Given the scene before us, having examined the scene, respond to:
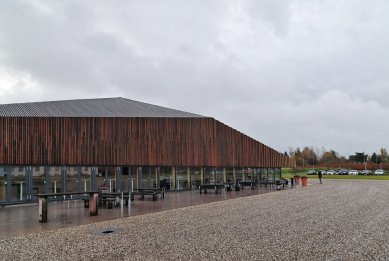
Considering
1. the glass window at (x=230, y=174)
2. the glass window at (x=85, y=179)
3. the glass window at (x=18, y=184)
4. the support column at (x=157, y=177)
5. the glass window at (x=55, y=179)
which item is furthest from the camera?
the glass window at (x=230, y=174)

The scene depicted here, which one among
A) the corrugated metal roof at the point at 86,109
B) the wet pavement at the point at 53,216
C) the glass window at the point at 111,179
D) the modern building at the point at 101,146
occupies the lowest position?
the wet pavement at the point at 53,216

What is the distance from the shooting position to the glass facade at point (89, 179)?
17.4m

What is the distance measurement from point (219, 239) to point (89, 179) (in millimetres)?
12577

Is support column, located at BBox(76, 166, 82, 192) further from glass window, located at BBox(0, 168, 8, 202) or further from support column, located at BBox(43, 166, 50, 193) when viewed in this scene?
glass window, located at BBox(0, 168, 8, 202)

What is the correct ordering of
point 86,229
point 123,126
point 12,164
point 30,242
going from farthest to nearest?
point 123,126, point 12,164, point 86,229, point 30,242

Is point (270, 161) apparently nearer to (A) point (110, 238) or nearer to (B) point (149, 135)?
(B) point (149, 135)

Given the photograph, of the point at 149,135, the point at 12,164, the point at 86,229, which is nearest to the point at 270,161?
the point at 149,135

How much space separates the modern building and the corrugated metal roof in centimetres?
5

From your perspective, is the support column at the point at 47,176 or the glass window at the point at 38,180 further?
the support column at the point at 47,176

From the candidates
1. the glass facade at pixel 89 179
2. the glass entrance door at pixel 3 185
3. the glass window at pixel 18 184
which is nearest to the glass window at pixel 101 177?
the glass facade at pixel 89 179

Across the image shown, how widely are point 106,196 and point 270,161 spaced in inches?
665

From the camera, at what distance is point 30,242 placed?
8.79 meters

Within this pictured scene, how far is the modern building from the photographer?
1811cm

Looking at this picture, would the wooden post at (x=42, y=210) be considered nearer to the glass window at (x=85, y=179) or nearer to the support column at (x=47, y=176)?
the support column at (x=47, y=176)
